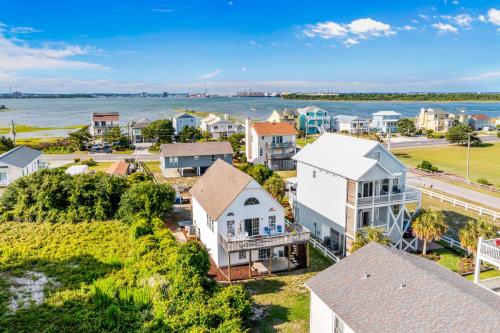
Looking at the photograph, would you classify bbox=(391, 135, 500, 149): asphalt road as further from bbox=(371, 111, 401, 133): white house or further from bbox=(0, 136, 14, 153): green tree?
bbox=(0, 136, 14, 153): green tree

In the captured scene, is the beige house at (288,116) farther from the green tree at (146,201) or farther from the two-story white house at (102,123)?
the green tree at (146,201)

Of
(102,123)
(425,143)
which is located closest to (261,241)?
(425,143)

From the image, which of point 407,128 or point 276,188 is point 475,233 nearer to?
point 276,188

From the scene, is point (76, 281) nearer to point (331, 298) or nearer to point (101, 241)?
point (101, 241)

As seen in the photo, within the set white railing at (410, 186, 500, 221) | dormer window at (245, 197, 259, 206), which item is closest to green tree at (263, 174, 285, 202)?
dormer window at (245, 197, 259, 206)

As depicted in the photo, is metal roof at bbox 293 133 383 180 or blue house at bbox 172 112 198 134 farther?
blue house at bbox 172 112 198 134

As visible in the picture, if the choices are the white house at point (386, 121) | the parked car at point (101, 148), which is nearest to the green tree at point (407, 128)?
the white house at point (386, 121)
